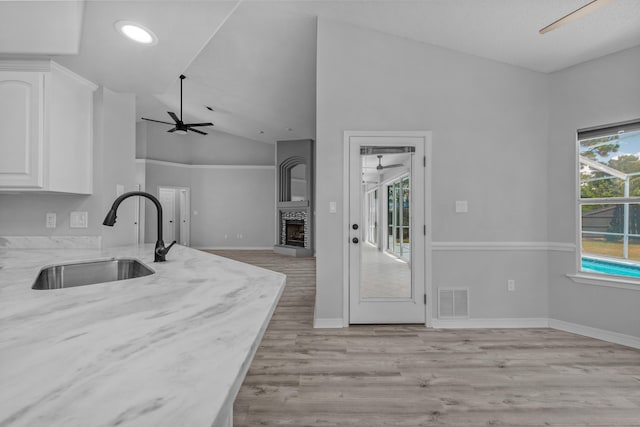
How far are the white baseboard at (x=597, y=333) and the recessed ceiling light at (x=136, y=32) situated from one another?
4163 millimetres

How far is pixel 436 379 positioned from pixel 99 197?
2848 millimetres

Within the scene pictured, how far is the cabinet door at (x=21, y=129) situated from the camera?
1899mm

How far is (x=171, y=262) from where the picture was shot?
4.77ft

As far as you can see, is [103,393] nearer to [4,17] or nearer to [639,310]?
[4,17]

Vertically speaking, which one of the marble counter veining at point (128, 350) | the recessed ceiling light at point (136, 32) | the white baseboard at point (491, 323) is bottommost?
the white baseboard at point (491, 323)

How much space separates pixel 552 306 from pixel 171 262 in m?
3.52

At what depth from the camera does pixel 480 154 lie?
302cm

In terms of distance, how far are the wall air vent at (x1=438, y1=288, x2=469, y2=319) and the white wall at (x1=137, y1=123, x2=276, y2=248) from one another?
21.6 feet

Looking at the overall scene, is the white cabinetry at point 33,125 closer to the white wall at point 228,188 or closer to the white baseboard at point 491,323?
the white baseboard at point 491,323

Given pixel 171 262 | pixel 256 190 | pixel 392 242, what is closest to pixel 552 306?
pixel 392 242

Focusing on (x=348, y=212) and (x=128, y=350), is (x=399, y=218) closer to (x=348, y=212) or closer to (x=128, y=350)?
(x=348, y=212)

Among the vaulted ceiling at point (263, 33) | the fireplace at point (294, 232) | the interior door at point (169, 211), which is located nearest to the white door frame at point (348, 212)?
the vaulted ceiling at point (263, 33)

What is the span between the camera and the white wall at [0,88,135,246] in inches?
88.5

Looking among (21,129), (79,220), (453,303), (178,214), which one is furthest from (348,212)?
(178,214)
